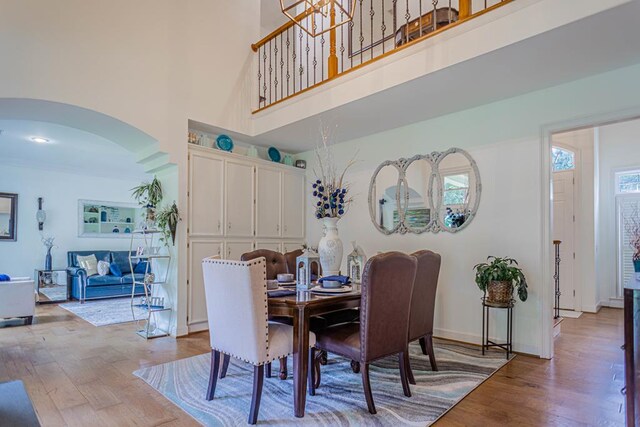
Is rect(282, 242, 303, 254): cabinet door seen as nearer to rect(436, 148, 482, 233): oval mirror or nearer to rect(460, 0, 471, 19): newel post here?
rect(436, 148, 482, 233): oval mirror

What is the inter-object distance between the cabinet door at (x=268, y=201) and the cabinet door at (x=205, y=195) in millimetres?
614

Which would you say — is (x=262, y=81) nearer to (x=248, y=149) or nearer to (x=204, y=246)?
(x=248, y=149)

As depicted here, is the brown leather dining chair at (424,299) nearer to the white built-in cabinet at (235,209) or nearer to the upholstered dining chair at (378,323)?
the upholstered dining chair at (378,323)

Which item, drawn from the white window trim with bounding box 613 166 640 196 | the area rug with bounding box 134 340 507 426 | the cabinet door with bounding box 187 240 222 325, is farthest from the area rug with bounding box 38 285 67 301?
the white window trim with bounding box 613 166 640 196

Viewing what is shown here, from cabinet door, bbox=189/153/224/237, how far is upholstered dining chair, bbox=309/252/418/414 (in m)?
2.50

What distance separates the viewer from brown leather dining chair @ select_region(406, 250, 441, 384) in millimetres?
2816

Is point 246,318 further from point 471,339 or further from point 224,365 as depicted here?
point 471,339

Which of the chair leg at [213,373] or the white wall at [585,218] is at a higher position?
the white wall at [585,218]

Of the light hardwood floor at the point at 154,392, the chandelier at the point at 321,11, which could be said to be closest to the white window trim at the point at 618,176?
the light hardwood floor at the point at 154,392

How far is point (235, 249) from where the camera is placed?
480cm

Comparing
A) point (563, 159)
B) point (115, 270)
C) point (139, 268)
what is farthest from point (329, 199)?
point (139, 268)

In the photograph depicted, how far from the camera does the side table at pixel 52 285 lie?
22.2 ft

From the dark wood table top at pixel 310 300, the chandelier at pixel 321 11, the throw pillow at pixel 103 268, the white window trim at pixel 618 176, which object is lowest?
the throw pillow at pixel 103 268

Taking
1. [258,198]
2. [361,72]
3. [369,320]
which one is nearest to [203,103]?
[258,198]
